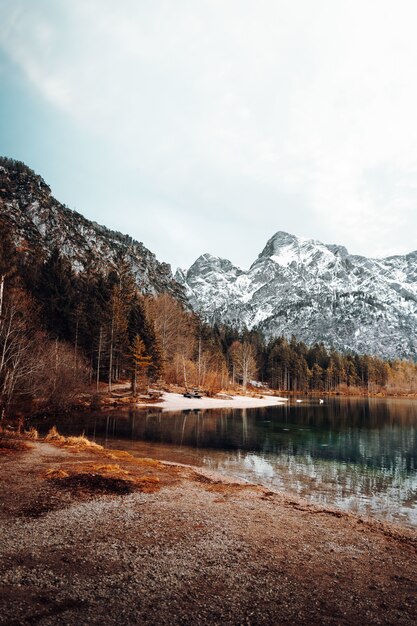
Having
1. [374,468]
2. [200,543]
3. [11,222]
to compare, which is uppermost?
[11,222]

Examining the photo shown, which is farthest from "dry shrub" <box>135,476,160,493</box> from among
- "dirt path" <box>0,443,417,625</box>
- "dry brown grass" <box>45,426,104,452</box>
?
"dry brown grass" <box>45,426,104,452</box>

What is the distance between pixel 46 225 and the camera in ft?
504

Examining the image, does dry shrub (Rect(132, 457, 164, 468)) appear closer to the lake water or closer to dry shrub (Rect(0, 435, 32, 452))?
the lake water

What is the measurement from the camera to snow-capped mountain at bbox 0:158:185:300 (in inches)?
5645

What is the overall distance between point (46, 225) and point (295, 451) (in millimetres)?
152802

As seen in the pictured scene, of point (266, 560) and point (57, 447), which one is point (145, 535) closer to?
point (266, 560)

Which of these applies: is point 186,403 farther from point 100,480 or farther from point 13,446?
point 100,480

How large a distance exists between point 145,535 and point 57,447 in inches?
597

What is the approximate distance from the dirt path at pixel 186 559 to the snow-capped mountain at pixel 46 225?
127 metres

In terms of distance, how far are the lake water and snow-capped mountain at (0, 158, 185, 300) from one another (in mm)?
106048

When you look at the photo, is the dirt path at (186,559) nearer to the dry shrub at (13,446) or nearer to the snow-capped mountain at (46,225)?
the dry shrub at (13,446)

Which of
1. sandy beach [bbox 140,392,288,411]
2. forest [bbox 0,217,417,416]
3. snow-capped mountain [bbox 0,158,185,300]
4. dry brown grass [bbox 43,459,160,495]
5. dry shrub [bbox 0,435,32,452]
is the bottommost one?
sandy beach [bbox 140,392,288,411]

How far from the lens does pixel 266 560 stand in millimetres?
8570

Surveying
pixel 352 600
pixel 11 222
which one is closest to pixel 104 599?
pixel 352 600
